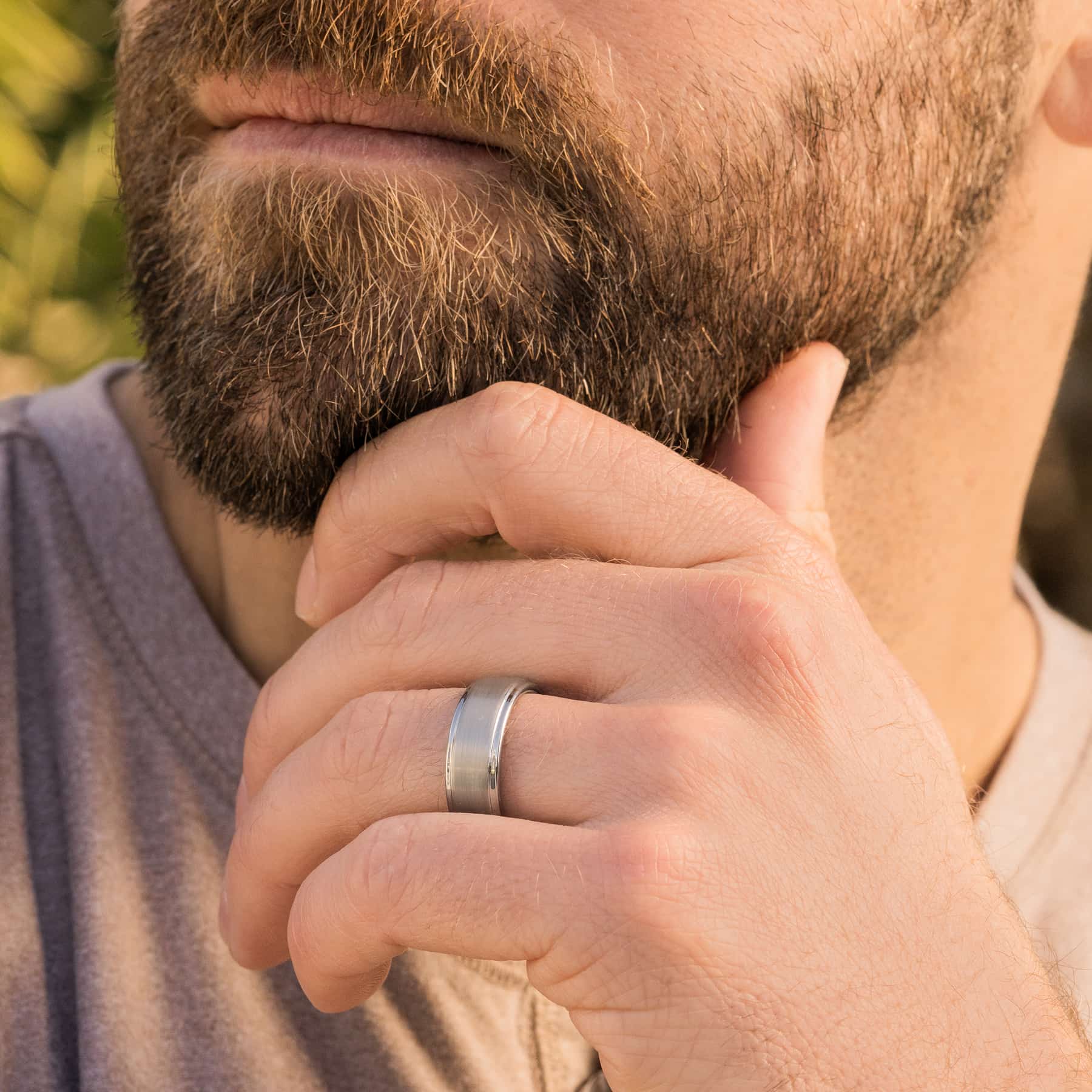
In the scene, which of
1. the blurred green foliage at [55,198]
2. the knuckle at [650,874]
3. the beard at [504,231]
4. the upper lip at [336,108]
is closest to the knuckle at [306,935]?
the knuckle at [650,874]

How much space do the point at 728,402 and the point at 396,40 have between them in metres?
0.53

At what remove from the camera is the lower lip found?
107cm

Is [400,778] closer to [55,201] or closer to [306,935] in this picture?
[306,935]

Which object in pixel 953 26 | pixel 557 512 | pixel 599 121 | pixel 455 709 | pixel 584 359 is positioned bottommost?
pixel 455 709

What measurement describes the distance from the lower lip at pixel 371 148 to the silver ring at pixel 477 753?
1.72 feet

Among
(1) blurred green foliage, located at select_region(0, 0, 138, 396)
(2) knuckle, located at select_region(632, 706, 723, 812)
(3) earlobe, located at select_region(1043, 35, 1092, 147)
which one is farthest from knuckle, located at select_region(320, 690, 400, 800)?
(1) blurred green foliage, located at select_region(0, 0, 138, 396)

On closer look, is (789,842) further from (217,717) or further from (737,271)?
(217,717)

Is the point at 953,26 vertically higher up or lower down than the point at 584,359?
higher up

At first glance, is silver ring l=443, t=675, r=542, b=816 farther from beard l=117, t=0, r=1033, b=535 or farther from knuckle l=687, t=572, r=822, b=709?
beard l=117, t=0, r=1033, b=535

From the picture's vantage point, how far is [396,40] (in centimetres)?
101

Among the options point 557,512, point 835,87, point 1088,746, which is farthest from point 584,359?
point 1088,746

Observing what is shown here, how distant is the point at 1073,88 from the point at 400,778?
124 centimetres

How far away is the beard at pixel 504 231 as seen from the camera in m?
1.05

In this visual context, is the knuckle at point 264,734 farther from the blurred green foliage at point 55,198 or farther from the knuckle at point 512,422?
the blurred green foliage at point 55,198
